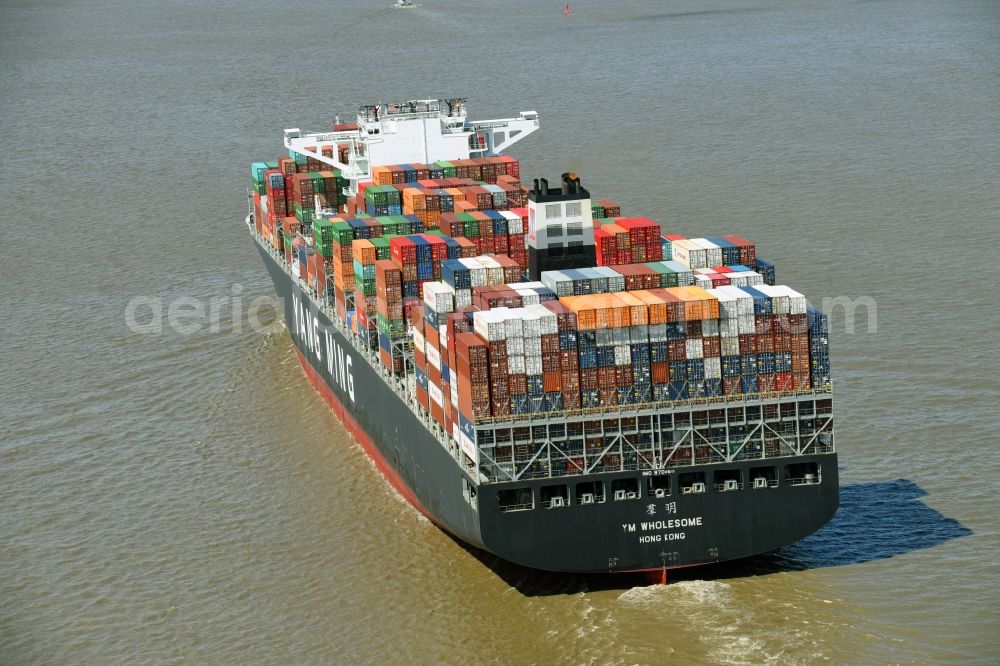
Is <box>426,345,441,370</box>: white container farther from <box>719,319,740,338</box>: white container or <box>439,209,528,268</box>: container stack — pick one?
<box>719,319,740,338</box>: white container

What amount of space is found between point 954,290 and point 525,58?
219ft

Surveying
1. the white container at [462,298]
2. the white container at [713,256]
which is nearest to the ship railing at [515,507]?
the white container at [462,298]

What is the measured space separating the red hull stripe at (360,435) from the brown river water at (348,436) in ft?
1.39

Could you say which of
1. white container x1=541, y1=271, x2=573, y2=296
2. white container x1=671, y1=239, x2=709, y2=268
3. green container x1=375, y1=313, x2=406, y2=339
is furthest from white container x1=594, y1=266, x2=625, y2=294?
green container x1=375, y1=313, x2=406, y2=339

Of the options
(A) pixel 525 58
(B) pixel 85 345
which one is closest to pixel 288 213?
(B) pixel 85 345

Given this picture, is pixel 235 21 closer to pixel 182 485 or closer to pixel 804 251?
pixel 804 251

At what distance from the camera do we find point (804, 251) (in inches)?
2479

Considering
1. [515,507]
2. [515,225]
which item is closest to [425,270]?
[515,225]

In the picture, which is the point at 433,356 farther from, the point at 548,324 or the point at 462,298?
the point at 548,324

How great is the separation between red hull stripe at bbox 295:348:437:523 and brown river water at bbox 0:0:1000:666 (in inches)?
16.6

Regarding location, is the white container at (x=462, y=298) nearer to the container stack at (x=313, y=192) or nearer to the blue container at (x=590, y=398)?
the blue container at (x=590, y=398)

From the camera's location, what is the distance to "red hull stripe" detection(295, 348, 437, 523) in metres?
42.5

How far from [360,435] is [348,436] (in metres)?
1.79

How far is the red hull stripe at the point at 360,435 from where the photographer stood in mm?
42469
